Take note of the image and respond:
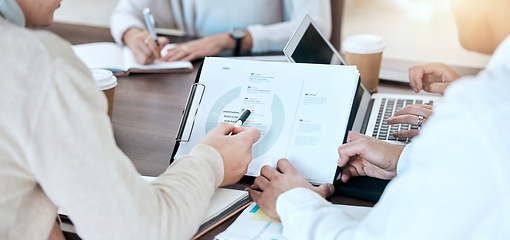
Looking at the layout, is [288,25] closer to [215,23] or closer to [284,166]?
[215,23]

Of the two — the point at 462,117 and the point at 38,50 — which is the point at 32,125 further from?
the point at 462,117

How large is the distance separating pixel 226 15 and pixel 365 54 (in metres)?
0.81

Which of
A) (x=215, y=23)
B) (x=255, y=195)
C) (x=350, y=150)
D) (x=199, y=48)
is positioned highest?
(x=215, y=23)

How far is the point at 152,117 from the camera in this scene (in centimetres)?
124

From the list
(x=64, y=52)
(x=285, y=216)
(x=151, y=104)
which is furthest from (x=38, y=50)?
(x=151, y=104)

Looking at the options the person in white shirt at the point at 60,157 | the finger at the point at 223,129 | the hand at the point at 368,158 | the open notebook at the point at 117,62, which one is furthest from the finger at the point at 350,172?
the open notebook at the point at 117,62

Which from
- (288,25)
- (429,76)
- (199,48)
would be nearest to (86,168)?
(429,76)

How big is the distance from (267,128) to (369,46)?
45cm

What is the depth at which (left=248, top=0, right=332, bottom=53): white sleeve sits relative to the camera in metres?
1.75

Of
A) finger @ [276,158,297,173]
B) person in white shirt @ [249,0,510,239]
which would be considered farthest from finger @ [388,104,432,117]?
person in white shirt @ [249,0,510,239]

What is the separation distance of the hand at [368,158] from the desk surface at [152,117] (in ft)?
0.20

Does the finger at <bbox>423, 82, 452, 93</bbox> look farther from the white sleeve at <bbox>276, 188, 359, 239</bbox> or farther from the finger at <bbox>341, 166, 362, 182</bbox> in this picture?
the white sleeve at <bbox>276, 188, 359, 239</bbox>

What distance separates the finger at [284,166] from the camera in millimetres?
904

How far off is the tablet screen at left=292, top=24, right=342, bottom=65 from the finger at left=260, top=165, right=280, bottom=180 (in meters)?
0.26
